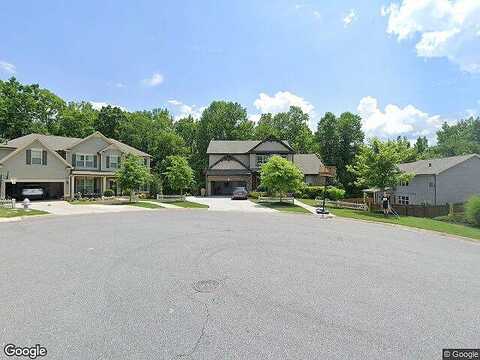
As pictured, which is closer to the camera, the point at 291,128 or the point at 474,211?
the point at 474,211

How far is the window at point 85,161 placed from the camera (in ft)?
126

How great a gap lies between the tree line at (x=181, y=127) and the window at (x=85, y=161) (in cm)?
1326

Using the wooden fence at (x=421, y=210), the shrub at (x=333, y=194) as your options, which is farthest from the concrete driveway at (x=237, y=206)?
the wooden fence at (x=421, y=210)

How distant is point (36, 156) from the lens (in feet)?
109

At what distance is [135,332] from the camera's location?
5.20 meters

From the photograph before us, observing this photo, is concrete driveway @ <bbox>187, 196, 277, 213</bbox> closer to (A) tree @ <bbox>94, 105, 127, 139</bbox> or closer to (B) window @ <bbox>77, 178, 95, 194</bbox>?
(B) window @ <bbox>77, 178, 95, 194</bbox>

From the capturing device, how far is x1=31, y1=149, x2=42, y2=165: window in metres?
33.1

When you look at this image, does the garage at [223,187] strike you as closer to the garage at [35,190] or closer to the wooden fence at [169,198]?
the wooden fence at [169,198]

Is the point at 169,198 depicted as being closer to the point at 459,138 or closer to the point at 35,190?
the point at 35,190

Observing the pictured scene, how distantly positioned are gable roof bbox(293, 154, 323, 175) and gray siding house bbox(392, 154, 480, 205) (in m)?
13.7

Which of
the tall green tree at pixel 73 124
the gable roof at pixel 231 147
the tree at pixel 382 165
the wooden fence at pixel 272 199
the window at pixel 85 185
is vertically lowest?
the wooden fence at pixel 272 199

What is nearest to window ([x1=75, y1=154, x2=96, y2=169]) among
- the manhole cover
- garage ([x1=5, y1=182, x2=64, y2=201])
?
garage ([x1=5, y1=182, x2=64, y2=201])

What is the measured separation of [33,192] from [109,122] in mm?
31931

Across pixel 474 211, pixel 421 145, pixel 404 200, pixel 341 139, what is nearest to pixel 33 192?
pixel 474 211
